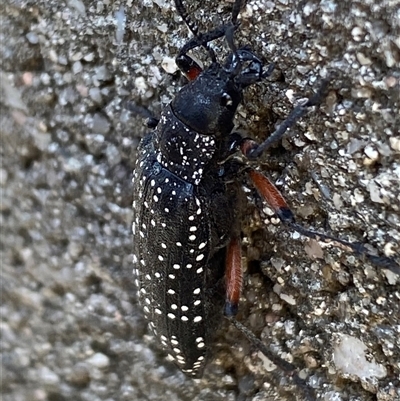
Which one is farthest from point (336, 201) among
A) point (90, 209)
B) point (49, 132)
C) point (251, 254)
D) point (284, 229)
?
point (49, 132)

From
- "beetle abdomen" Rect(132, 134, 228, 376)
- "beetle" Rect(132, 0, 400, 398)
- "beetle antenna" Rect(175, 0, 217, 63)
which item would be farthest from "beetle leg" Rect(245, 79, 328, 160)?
"beetle antenna" Rect(175, 0, 217, 63)

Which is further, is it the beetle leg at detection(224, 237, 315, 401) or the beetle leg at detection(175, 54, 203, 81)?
the beetle leg at detection(224, 237, 315, 401)

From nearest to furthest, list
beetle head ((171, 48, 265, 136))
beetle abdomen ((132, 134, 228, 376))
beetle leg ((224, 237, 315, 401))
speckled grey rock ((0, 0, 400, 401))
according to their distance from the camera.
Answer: speckled grey rock ((0, 0, 400, 401)), beetle head ((171, 48, 265, 136)), beetle abdomen ((132, 134, 228, 376)), beetle leg ((224, 237, 315, 401))

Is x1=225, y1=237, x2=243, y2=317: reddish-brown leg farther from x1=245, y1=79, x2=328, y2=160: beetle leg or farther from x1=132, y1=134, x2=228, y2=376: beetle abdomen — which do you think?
x1=245, y1=79, x2=328, y2=160: beetle leg

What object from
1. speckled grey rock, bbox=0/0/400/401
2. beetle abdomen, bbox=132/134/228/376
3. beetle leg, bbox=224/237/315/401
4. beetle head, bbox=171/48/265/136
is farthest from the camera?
beetle leg, bbox=224/237/315/401

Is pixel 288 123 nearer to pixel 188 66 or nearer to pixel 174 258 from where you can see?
pixel 188 66

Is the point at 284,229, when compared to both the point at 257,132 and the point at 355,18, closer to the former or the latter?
the point at 257,132

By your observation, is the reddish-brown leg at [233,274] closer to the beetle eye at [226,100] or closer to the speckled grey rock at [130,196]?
the speckled grey rock at [130,196]
